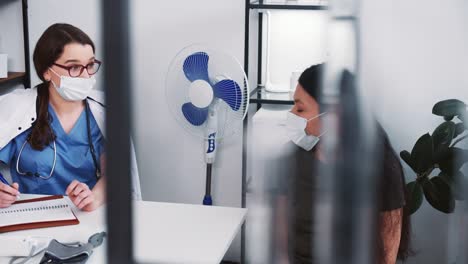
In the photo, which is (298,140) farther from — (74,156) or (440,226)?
(440,226)

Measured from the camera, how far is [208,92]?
2.62 m

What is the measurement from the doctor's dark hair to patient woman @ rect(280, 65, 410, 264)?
0.84 m

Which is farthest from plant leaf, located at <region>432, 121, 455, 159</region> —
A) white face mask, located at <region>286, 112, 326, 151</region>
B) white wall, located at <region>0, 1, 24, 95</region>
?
white wall, located at <region>0, 1, 24, 95</region>

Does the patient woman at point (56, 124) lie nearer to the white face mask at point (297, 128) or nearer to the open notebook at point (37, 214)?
the open notebook at point (37, 214)

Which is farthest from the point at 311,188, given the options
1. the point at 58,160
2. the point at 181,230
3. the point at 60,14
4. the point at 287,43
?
the point at 60,14

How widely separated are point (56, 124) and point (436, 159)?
1.35 meters

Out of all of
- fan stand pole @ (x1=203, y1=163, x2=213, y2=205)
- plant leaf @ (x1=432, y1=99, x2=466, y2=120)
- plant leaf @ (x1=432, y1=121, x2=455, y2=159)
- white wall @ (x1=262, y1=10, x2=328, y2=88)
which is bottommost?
fan stand pole @ (x1=203, y1=163, x2=213, y2=205)

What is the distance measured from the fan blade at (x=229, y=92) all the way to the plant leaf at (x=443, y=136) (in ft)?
2.45

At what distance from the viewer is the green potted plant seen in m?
2.30

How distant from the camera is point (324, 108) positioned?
261 millimetres

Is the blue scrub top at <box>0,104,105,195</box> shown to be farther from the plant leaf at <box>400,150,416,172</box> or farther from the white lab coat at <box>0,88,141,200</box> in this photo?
the plant leaf at <box>400,150,416,172</box>

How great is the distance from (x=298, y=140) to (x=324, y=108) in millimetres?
1532

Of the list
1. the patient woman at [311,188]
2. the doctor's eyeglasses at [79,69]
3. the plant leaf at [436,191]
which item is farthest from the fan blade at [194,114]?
the plant leaf at [436,191]

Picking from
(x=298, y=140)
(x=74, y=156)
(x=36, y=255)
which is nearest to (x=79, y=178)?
(x=74, y=156)
